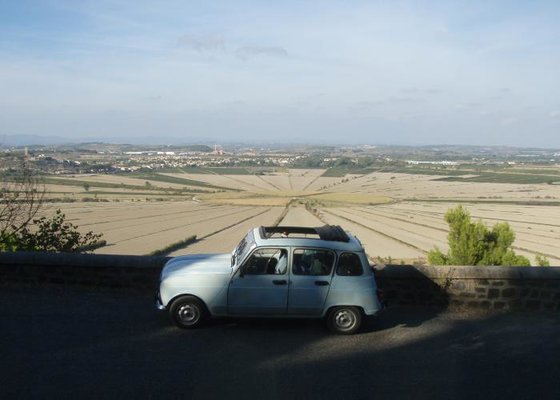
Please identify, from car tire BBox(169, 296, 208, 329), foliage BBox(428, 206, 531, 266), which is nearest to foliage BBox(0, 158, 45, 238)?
car tire BBox(169, 296, 208, 329)

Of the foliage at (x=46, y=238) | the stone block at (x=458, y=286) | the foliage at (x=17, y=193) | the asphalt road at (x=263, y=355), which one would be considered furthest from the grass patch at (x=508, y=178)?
the asphalt road at (x=263, y=355)

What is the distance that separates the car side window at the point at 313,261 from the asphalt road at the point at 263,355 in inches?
33.0

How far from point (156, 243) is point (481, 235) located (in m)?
21.1

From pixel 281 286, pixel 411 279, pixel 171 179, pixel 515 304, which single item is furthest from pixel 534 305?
pixel 171 179

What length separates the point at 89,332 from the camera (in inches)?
277

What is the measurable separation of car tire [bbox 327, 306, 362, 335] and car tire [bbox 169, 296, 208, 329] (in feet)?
5.31

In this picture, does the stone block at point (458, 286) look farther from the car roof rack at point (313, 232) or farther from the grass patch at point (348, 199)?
the grass patch at point (348, 199)

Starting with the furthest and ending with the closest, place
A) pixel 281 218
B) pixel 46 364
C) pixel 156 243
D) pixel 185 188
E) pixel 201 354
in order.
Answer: pixel 185 188, pixel 281 218, pixel 156 243, pixel 201 354, pixel 46 364

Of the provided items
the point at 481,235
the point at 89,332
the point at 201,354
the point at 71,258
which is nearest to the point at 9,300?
the point at 71,258

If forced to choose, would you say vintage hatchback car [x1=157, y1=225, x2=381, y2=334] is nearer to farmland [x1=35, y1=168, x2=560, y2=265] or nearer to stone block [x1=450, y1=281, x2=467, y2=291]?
stone block [x1=450, y1=281, x2=467, y2=291]

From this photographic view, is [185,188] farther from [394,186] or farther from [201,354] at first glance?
[201,354]

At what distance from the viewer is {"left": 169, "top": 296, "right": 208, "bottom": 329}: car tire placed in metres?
7.12

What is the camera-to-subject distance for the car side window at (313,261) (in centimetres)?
715

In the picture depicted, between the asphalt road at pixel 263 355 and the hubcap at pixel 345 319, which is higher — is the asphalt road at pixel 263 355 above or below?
below
